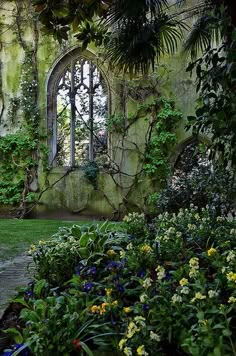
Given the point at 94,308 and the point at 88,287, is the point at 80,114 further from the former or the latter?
the point at 94,308

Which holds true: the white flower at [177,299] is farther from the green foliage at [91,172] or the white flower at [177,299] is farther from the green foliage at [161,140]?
the green foliage at [91,172]

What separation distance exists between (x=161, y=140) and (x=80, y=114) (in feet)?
5.99

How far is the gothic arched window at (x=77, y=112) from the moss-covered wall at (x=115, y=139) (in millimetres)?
189

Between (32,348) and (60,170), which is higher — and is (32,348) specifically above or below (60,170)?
below

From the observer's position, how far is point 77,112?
9.20 meters

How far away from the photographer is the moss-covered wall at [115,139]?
8.87 meters

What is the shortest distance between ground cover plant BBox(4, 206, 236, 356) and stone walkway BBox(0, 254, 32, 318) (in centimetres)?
12

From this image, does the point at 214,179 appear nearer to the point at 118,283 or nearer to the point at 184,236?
the point at 184,236

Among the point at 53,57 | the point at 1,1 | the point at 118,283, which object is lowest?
the point at 118,283

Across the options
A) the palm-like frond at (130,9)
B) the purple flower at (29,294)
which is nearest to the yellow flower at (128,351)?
the purple flower at (29,294)

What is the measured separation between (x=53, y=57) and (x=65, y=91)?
747mm

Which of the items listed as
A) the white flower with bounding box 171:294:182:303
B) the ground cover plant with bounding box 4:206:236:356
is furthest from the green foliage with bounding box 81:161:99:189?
the white flower with bounding box 171:294:182:303

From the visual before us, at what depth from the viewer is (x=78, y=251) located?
9.19 feet

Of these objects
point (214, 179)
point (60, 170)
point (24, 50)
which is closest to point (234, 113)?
point (214, 179)
